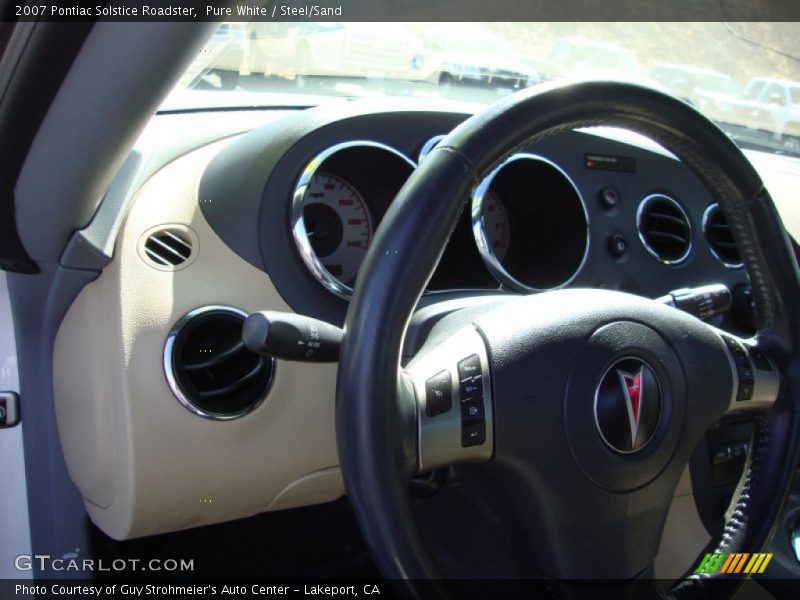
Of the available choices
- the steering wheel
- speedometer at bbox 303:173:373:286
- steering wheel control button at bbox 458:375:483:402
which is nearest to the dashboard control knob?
speedometer at bbox 303:173:373:286

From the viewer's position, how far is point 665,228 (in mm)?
2240

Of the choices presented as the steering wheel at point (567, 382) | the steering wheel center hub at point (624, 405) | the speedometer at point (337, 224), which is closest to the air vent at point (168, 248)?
the speedometer at point (337, 224)

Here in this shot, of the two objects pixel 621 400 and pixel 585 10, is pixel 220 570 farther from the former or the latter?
pixel 585 10

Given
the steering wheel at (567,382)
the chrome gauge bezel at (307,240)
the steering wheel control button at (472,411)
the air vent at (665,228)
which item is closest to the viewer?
the steering wheel at (567,382)

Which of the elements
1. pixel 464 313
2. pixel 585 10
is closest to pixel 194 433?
pixel 464 313

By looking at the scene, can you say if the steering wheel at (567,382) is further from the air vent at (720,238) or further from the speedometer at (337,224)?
the air vent at (720,238)

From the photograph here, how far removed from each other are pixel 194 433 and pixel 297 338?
22.8 inches

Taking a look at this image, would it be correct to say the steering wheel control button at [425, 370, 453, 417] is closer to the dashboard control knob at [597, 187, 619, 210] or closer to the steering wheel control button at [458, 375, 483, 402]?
the steering wheel control button at [458, 375, 483, 402]

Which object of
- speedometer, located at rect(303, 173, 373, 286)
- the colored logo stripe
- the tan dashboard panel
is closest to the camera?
the colored logo stripe

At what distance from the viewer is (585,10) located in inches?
97.8

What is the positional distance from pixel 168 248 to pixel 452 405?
70 cm

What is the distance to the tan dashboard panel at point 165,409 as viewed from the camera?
1480mm

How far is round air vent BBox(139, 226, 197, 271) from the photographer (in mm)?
1525

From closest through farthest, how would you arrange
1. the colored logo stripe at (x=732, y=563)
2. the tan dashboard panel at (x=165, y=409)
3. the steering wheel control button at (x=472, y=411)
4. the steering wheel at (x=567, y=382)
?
the steering wheel at (x=567, y=382) < the steering wheel control button at (x=472, y=411) < the colored logo stripe at (x=732, y=563) < the tan dashboard panel at (x=165, y=409)
